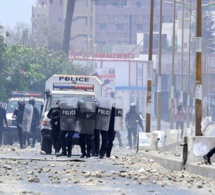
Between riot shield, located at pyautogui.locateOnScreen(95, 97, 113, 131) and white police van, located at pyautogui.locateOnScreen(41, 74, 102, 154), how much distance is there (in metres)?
4.17

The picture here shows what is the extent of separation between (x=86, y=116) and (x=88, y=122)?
163 millimetres

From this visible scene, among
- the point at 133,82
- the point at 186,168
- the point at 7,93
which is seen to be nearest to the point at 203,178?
the point at 186,168

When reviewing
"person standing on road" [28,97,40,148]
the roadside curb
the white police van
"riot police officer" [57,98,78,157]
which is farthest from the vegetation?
the roadside curb

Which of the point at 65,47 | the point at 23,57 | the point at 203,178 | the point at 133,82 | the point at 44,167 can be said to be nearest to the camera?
the point at 203,178

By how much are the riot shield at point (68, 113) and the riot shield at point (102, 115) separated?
584mm

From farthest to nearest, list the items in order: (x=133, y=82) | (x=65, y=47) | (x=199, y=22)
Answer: (x=133, y=82)
(x=65, y=47)
(x=199, y=22)

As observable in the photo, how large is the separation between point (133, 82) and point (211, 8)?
5461 cm

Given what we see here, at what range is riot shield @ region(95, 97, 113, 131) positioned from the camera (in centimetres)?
2981

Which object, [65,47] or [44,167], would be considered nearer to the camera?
[44,167]

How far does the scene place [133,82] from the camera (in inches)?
4840

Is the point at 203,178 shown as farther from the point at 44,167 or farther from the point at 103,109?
the point at 103,109

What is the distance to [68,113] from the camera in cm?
3009

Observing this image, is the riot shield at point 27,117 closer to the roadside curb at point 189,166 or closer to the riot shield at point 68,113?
the roadside curb at point 189,166

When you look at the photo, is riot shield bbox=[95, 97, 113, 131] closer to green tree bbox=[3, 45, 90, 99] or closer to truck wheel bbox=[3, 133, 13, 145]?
truck wheel bbox=[3, 133, 13, 145]
